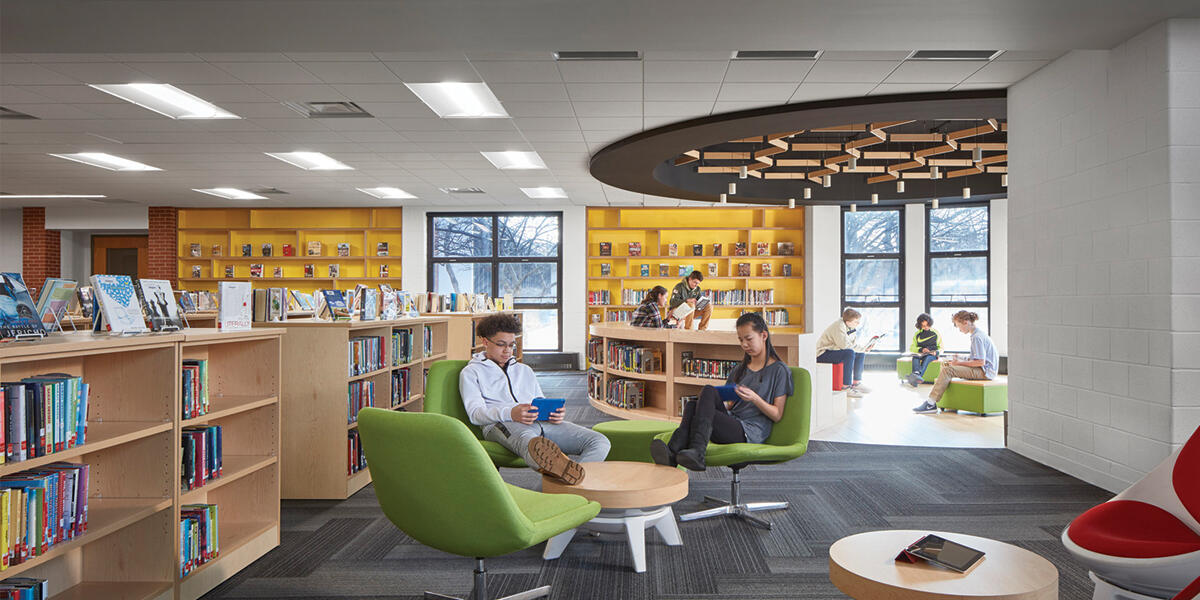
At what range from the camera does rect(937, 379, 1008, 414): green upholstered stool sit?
25.8ft

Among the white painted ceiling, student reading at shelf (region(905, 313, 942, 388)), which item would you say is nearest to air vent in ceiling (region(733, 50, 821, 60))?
the white painted ceiling

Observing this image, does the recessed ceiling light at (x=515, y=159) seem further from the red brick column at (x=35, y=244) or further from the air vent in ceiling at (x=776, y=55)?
the red brick column at (x=35, y=244)

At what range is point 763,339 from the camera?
4293 mm

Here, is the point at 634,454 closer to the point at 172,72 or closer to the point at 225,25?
the point at 225,25

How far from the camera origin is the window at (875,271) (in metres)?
12.7

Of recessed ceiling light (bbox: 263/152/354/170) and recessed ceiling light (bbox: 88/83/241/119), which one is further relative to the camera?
recessed ceiling light (bbox: 263/152/354/170)

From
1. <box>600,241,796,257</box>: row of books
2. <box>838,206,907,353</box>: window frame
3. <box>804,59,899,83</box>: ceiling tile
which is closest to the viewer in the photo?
<box>804,59,899,83</box>: ceiling tile

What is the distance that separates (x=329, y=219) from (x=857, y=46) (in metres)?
11.0

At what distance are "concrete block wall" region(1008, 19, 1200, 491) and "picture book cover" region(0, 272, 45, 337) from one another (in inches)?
214

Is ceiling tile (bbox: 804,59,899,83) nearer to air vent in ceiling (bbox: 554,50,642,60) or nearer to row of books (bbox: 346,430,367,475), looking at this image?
air vent in ceiling (bbox: 554,50,642,60)

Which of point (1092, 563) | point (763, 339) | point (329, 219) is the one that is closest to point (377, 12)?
point (763, 339)

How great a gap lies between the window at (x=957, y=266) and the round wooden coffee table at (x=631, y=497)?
1027 centimetres

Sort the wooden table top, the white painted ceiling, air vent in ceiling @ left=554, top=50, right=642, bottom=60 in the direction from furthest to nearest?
1. air vent in ceiling @ left=554, top=50, right=642, bottom=60
2. the white painted ceiling
3. the wooden table top

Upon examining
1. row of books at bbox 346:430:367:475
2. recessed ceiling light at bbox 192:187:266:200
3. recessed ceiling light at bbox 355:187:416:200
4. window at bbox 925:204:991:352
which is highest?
recessed ceiling light at bbox 355:187:416:200
